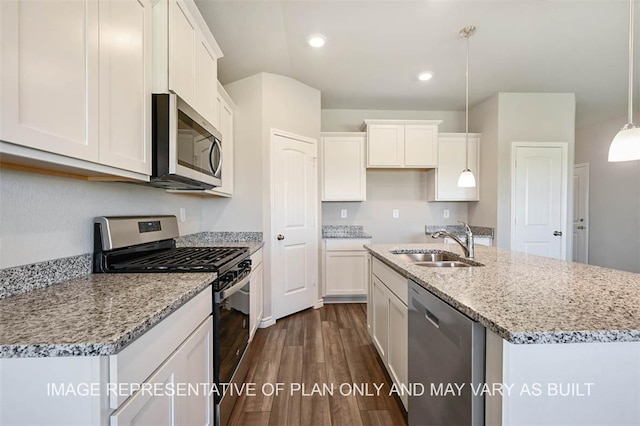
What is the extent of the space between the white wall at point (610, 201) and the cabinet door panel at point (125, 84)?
19.6 ft

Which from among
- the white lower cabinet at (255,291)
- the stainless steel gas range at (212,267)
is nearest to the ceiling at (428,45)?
the stainless steel gas range at (212,267)

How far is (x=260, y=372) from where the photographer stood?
6.79 ft

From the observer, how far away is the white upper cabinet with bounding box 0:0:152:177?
74 cm

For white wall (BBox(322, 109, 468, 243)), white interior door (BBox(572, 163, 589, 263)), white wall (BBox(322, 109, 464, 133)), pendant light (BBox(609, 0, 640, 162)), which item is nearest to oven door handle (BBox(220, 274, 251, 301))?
pendant light (BBox(609, 0, 640, 162))

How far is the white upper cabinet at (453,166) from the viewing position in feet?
12.9

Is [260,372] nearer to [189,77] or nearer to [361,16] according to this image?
[189,77]

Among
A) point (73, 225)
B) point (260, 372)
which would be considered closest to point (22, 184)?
point (73, 225)

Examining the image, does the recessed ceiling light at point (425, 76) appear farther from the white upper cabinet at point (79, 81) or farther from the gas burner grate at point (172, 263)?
the gas burner grate at point (172, 263)

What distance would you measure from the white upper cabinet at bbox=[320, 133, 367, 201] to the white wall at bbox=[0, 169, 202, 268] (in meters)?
2.51

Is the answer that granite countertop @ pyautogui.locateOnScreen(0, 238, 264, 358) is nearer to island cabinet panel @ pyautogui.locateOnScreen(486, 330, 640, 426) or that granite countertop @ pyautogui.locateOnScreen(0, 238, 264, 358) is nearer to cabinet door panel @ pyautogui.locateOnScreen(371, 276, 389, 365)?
island cabinet panel @ pyautogui.locateOnScreen(486, 330, 640, 426)

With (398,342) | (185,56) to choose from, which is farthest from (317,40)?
(398,342)

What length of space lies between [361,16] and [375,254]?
182 cm

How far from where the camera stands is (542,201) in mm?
3611

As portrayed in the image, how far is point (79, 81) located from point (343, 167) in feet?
10.2
